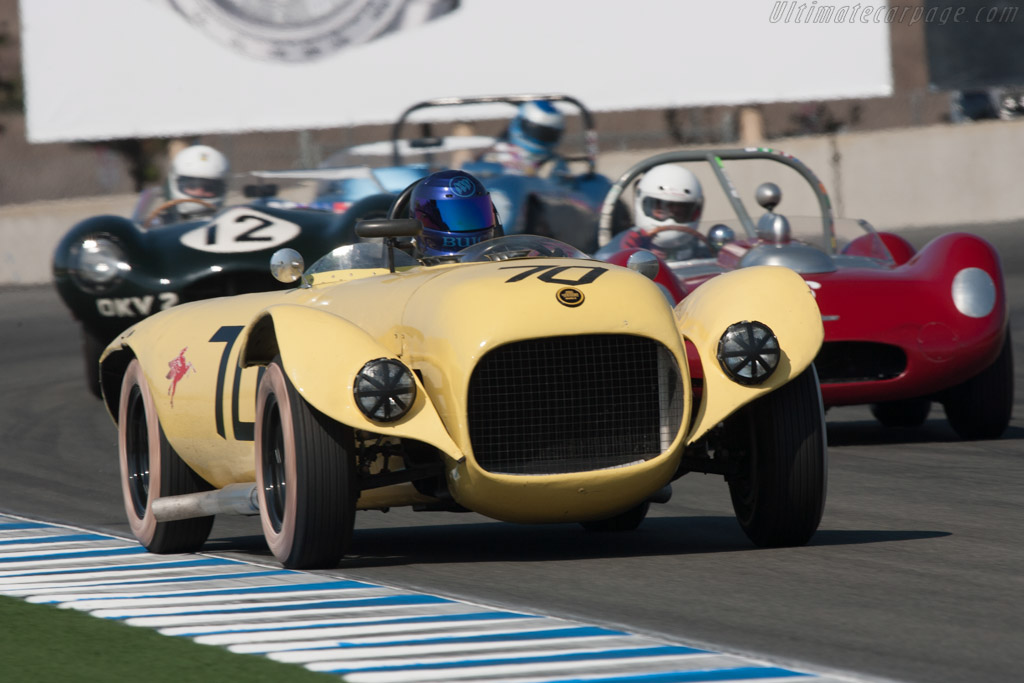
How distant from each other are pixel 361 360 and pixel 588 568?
0.99m

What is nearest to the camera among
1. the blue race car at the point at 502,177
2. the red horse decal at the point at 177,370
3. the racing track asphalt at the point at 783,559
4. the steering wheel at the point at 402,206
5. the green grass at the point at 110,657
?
the green grass at the point at 110,657

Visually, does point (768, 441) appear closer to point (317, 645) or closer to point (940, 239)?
point (317, 645)

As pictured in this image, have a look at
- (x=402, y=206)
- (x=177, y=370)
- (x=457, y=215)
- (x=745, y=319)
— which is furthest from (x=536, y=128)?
(x=745, y=319)

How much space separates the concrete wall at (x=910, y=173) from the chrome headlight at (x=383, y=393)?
17.9 m

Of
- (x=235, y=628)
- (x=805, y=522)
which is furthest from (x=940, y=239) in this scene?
(x=235, y=628)

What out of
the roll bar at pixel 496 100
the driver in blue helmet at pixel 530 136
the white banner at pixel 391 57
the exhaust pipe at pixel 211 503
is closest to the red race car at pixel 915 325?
the exhaust pipe at pixel 211 503

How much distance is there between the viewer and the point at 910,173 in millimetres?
23625

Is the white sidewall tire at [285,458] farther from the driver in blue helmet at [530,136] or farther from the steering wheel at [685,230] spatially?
the driver in blue helmet at [530,136]

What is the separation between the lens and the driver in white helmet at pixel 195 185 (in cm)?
1279

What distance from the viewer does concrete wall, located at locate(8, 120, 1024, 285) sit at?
Answer: 76.5 ft

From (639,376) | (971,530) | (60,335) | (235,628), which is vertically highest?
(639,376)

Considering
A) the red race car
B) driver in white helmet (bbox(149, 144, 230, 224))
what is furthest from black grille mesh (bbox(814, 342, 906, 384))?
driver in white helmet (bbox(149, 144, 230, 224))

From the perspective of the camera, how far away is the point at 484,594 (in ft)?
17.6

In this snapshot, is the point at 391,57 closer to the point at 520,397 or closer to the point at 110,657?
the point at 520,397
